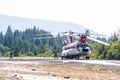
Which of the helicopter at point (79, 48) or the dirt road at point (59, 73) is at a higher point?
the helicopter at point (79, 48)

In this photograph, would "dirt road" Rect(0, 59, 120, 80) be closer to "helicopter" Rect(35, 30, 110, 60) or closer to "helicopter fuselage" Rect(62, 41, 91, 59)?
"helicopter fuselage" Rect(62, 41, 91, 59)

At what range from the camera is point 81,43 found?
75.1m

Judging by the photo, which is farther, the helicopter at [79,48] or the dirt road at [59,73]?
the helicopter at [79,48]

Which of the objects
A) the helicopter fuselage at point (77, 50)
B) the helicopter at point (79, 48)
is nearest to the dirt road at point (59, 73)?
the helicopter fuselage at point (77, 50)

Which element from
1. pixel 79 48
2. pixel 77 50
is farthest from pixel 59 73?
pixel 77 50

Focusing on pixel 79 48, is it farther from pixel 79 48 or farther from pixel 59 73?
pixel 59 73

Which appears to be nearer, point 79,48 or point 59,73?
point 59,73

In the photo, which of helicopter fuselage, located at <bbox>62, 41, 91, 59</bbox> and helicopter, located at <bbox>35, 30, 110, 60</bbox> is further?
helicopter, located at <bbox>35, 30, 110, 60</bbox>

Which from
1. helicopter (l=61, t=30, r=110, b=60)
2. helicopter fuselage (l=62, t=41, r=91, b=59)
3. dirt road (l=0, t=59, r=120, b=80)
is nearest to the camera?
dirt road (l=0, t=59, r=120, b=80)

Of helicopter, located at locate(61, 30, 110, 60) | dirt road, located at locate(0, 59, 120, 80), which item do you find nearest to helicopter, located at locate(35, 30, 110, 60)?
helicopter, located at locate(61, 30, 110, 60)

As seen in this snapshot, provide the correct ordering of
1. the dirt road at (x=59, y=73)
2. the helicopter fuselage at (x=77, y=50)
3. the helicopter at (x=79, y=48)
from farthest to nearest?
the helicopter at (x=79, y=48) → the helicopter fuselage at (x=77, y=50) → the dirt road at (x=59, y=73)

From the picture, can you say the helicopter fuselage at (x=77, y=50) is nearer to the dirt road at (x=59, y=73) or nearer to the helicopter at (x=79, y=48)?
the helicopter at (x=79, y=48)

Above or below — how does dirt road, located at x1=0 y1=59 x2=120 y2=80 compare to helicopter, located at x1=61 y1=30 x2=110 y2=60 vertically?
below

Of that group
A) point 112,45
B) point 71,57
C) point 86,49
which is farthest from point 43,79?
point 112,45
